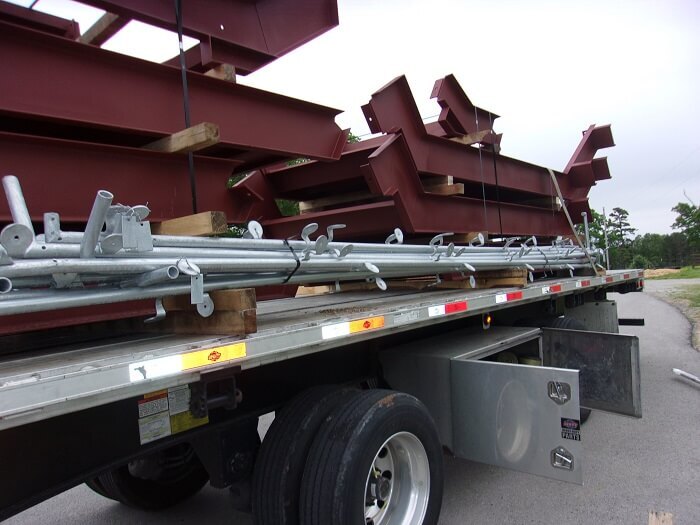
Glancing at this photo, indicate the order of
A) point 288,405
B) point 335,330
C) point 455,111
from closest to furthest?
point 335,330
point 288,405
point 455,111

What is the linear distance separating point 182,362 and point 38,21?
3.01m

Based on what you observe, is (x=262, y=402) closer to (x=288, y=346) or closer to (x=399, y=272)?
(x=288, y=346)

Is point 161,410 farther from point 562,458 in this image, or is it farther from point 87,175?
point 562,458

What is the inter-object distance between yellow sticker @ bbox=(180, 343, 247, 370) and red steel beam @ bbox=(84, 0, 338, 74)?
2163 millimetres

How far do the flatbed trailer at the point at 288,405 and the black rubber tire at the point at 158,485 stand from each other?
0.01m

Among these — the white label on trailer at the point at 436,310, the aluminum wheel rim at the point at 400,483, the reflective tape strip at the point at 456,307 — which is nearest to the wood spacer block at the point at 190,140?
the white label on trailer at the point at 436,310

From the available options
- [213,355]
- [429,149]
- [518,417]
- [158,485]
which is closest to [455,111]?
[429,149]

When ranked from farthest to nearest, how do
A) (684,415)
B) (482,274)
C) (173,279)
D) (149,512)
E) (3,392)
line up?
1. (684,415)
2. (482,274)
3. (149,512)
4. (173,279)
5. (3,392)

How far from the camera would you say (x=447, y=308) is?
3266 mm

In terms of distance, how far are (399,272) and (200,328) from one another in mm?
1466

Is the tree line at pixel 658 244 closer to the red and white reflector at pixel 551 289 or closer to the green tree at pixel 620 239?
the green tree at pixel 620 239

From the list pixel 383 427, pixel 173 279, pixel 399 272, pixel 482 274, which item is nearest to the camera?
pixel 173 279

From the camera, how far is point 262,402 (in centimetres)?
276

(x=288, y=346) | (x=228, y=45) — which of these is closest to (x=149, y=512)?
(x=288, y=346)
